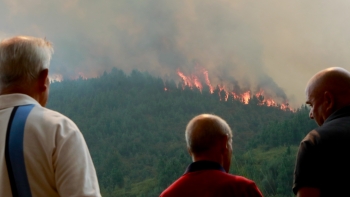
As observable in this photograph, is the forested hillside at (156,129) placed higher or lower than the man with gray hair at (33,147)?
lower

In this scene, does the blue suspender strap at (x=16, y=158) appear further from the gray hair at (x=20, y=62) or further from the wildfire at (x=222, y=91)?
the wildfire at (x=222, y=91)

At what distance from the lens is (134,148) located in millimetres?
3951

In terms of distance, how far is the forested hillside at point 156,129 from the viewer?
3701mm

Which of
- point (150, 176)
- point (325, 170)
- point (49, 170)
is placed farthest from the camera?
point (150, 176)

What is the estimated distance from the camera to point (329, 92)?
1828mm

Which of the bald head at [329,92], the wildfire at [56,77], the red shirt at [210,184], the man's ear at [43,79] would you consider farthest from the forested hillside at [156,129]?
the man's ear at [43,79]

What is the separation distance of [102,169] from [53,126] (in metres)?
2.72

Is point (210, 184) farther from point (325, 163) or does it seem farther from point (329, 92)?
point (329, 92)

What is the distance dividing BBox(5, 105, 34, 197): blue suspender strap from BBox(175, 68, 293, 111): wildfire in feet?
9.51

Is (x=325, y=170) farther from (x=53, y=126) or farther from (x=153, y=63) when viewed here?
(x=153, y=63)

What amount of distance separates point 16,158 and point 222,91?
2984 millimetres

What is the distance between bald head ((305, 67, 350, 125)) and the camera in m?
1.81

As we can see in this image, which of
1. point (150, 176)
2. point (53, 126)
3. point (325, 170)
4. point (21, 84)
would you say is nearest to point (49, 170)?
point (53, 126)

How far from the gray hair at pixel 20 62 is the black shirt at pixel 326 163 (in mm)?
910
